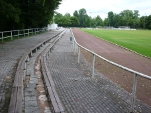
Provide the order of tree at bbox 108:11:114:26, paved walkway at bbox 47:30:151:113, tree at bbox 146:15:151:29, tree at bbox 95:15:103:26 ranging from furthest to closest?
1. tree at bbox 95:15:103:26
2. tree at bbox 108:11:114:26
3. tree at bbox 146:15:151:29
4. paved walkway at bbox 47:30:151:113

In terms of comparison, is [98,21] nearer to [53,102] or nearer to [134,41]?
[134,41]

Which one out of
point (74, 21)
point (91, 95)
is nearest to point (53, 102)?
point (91, 95)

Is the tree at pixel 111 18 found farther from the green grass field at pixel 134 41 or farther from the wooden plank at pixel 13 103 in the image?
the wooden plank at pixel 13 103

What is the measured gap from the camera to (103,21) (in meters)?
168

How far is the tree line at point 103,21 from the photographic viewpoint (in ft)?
420

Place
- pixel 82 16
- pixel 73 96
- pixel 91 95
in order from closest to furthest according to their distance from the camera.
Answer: pixel 73 96
pixel 91 95
pixel 82 16

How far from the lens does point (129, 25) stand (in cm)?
13475

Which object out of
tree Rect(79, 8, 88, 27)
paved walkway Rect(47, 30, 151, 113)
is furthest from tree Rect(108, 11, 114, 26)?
paved walkway Rect(47, 30, 151, 113)

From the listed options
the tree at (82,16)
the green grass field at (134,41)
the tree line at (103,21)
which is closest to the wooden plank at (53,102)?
the green grass field at (134,41)

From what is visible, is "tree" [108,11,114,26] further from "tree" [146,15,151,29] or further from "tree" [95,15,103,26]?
"tree" [146,15,151,29]

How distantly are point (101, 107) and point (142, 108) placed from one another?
42.0 inches

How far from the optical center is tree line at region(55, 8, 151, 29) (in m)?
128

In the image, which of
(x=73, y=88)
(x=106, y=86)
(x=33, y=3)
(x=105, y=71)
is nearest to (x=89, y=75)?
(x=105, y=71)

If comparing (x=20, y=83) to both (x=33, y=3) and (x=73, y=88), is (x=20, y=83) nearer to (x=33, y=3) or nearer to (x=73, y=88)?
(x=73, y=88)
